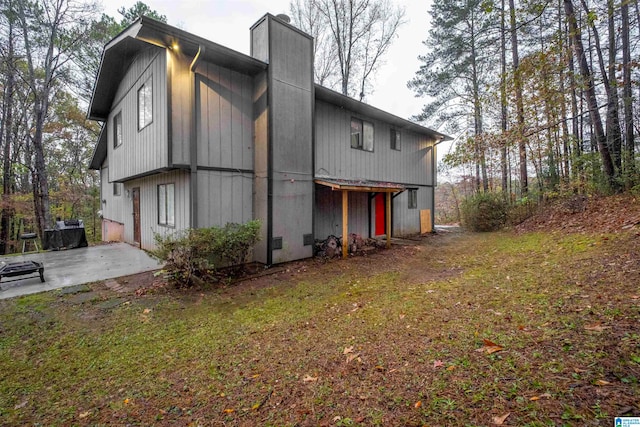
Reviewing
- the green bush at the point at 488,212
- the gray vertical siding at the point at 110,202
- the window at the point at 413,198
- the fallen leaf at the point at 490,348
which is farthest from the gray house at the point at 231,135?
the fallen leaf at the point at 490,348

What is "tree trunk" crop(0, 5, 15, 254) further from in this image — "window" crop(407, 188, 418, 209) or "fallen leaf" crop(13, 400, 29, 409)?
"window" crop(407, 188, 418, 209)

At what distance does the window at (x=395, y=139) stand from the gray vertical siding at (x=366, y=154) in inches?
8.8

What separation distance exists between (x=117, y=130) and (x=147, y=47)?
3.95 meters

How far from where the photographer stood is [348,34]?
16.2 meters

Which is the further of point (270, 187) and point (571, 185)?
point (571, 185)

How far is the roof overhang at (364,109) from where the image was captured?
829 centimetres

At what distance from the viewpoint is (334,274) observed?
620 cm

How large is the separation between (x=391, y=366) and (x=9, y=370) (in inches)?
145

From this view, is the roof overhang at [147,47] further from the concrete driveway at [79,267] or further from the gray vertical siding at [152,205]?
the concrete driveway at [79,267]

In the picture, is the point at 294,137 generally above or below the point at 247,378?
above

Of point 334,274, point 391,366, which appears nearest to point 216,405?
point 391,366

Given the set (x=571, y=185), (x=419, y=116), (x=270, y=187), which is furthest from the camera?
(x=419, y=116)

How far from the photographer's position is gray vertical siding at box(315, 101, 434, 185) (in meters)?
8.80

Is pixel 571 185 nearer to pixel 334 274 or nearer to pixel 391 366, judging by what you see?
pixel 334 274
